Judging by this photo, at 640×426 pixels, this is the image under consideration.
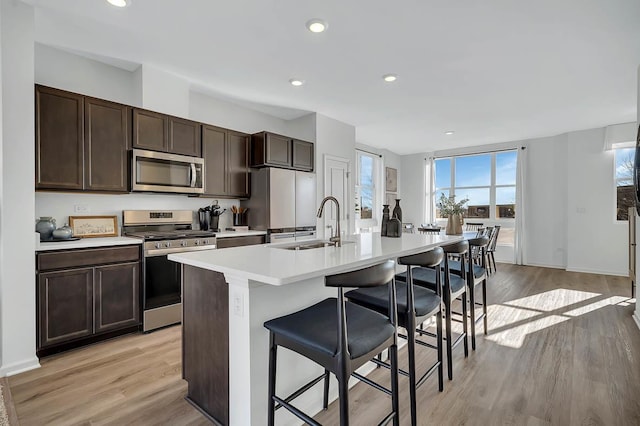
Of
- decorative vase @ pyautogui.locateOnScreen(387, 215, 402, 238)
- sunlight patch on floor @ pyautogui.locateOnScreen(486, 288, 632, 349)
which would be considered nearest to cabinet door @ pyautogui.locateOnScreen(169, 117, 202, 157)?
decorative vase @ pyautogui.locateOnScreen(387, 215, 402, 238)

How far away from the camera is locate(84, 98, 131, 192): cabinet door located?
9.32 ft

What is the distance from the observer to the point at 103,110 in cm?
292

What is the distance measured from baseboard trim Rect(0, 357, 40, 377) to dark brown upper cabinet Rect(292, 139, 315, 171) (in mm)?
3364

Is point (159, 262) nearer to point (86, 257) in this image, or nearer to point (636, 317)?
point (86, 257)

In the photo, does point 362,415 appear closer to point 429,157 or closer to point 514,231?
point 514,231

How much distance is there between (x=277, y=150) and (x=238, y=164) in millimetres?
563

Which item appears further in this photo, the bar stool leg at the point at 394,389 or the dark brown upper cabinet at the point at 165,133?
the dark brown upper cabinet at the point at 165,133

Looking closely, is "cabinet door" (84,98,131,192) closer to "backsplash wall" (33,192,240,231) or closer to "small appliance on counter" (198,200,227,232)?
"backsplash wall" (33,192,240,231)

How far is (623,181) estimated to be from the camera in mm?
5465

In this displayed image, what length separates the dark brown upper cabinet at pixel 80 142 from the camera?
2588 mm

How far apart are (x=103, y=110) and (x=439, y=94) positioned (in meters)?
3.80

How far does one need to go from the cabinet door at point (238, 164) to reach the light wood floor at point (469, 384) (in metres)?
1.89

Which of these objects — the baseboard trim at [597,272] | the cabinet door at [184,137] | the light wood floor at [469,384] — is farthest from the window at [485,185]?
the cabinet door at [184,137]

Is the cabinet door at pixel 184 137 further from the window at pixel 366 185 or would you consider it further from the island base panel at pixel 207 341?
the window at pixel 366 185
